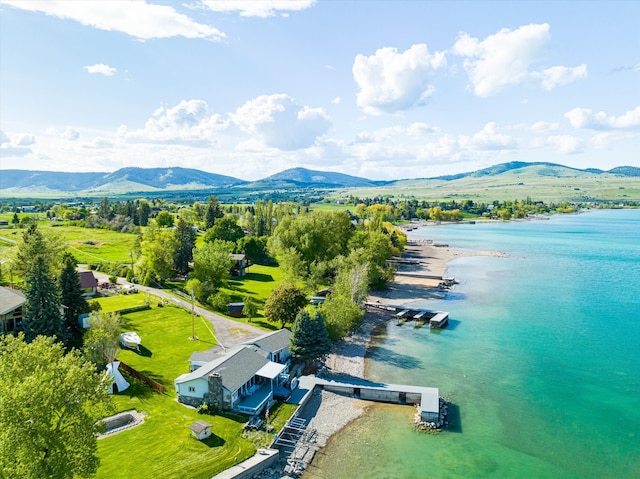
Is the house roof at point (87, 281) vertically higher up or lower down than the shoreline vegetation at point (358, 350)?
higher up

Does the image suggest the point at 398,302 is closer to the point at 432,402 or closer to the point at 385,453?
the point at 432,402

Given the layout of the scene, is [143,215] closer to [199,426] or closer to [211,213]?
[211,213]

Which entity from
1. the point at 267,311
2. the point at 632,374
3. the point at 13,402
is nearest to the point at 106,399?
the point at 13,402

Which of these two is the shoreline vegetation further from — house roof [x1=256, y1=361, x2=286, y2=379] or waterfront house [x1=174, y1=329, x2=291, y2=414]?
waterfront house [x1=174, y1=329, x2=291, y2=414]

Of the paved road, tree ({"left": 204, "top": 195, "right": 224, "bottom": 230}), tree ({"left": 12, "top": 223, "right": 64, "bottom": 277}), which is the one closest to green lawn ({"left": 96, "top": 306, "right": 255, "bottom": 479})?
the paved road

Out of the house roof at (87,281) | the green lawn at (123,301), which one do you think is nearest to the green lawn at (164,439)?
the green lawn at (123,301)

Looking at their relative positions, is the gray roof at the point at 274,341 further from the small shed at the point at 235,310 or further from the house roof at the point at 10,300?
the house roof at the point at 10,300
